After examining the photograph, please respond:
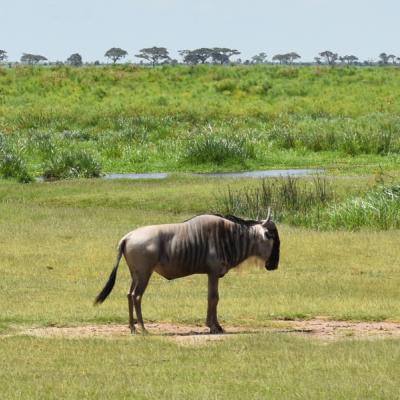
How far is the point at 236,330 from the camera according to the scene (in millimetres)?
14133

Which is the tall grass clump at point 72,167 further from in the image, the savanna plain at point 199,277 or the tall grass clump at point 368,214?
the tall grass clump at point 368,214

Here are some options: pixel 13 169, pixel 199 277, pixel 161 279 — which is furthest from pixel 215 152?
pixel 161 279

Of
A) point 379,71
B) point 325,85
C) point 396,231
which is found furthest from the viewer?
point 379,71

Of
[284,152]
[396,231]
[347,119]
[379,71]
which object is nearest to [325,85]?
[379,71]

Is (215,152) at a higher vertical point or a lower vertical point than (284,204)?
lower

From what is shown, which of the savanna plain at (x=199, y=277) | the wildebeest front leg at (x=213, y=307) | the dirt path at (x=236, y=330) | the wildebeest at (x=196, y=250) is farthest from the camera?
the wildebeest front leg at (x=213, y=307)

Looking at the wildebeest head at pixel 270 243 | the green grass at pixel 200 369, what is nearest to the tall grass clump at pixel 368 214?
the wildebeest head at pixel 270 243

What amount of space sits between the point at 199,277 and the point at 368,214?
671 cm

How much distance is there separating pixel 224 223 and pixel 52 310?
2914 mm

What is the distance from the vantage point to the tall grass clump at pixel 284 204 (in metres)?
26.7

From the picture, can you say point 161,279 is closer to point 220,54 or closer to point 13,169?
A: point 13,169

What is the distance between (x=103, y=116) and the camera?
59.8 m

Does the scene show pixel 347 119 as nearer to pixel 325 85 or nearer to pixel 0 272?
pixel 325 85

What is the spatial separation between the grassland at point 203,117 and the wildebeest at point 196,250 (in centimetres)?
2484
